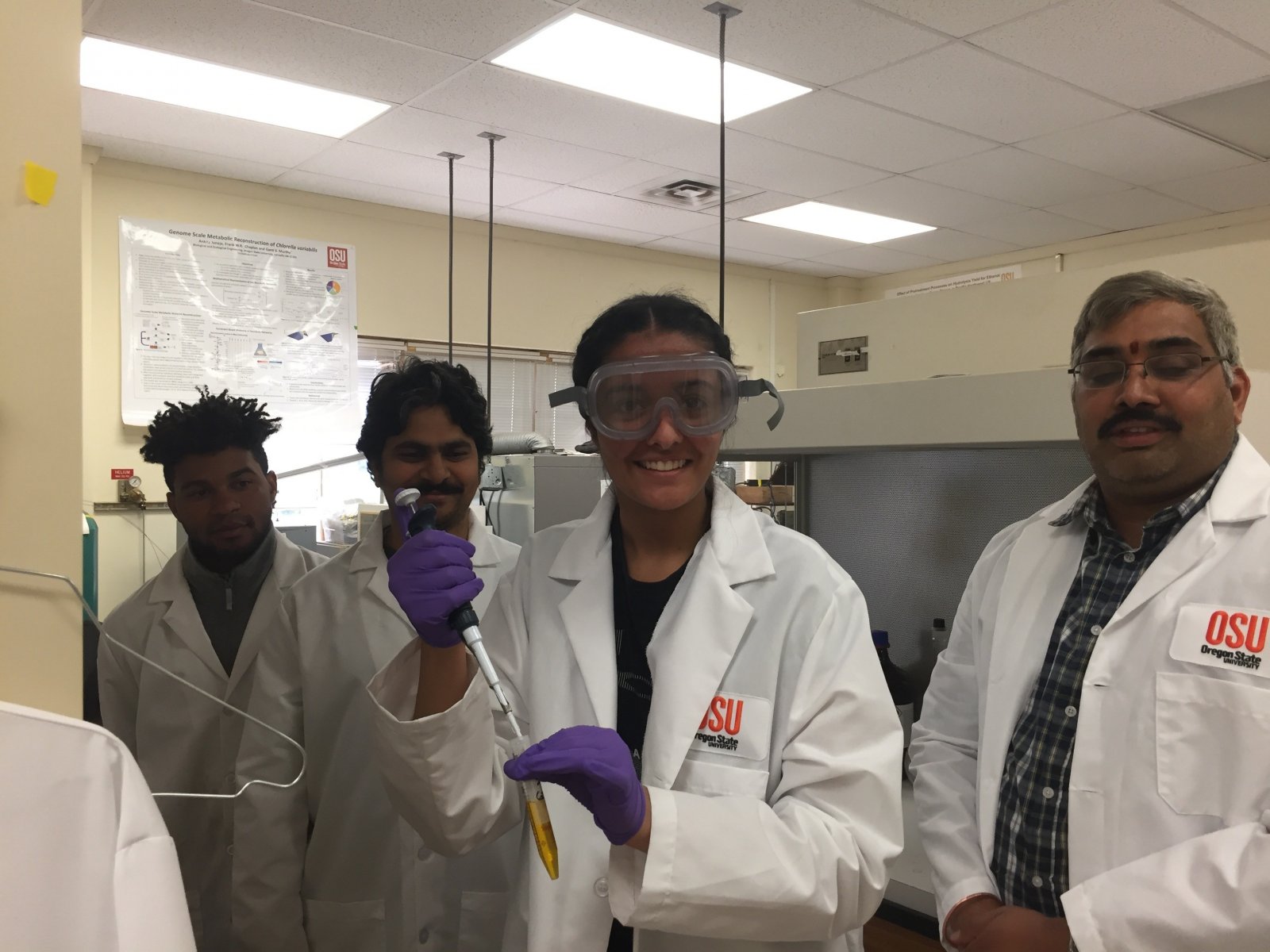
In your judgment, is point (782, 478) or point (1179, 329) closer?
point (1179, 329)

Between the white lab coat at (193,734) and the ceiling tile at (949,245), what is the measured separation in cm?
457

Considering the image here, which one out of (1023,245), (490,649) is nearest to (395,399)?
(490,649)

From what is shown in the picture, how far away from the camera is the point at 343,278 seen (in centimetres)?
462

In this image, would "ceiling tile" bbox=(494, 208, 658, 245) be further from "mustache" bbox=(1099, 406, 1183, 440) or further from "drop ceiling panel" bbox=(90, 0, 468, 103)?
"mustache" bbox=(1099, 406, 1183, 440)

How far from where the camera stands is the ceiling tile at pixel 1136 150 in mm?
3684

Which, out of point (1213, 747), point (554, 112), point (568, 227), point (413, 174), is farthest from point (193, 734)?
point (568, 227)

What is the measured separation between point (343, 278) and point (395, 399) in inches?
131

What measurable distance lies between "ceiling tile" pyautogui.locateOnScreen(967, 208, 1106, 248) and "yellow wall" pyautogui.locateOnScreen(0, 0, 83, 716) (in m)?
4.84

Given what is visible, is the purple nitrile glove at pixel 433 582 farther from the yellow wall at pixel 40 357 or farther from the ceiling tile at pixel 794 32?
the ceiling tile at pixel 794 32

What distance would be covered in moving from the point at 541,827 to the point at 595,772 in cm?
8

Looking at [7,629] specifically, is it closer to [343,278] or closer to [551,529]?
[551,529]

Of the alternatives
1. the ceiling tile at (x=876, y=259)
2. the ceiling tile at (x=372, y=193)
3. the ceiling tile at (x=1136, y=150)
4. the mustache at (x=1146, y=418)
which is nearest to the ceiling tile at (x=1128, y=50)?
the ceiling tile at (x=1136, y=150)

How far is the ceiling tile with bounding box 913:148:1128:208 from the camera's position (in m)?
4.04

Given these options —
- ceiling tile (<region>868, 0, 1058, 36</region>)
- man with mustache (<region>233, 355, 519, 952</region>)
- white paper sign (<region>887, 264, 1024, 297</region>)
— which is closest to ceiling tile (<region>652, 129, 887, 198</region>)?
ceiling tile (<region>868, 0, 1058, 36</region>)
